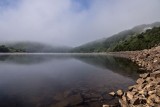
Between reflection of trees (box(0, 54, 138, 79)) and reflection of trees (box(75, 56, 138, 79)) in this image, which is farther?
reflection of trees (box(0, 54, 138, 79))

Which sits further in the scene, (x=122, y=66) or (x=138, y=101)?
(x=122, y=66)

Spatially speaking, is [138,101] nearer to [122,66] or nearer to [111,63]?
[122,66]

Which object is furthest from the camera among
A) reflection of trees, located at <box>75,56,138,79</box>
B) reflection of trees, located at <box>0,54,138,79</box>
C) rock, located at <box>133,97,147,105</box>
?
reflection of trees, located at <box>0,54,138,79</box>

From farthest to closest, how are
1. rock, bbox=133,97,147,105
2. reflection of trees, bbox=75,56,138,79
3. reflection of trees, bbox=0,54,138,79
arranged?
reflection of trees, bbox=0,54,138,79, reflection of trees, bbox=75,56,138,79, rock, bbox=133,97,147,105

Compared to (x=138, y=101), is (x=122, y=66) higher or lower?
higher

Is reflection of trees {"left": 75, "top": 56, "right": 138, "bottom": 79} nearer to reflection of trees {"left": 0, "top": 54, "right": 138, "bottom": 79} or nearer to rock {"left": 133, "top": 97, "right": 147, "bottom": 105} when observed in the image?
reflection of trees {"left": 0, "top": 54, "right": 138, "bottom": 79}

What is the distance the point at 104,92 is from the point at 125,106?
782 centimetres

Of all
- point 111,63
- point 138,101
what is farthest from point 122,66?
point 138,101

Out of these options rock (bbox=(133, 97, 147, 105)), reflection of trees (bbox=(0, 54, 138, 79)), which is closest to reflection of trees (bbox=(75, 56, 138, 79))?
reflection of trees (bbox=(0, 54, 138, 79))

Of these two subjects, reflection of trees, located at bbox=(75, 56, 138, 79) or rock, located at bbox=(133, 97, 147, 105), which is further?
reflection of trees, located at bbox=(75, 56, 138, 79)

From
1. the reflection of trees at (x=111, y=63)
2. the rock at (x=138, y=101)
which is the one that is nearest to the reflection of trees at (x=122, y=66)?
the reflection of trees at (x=111, y=63)

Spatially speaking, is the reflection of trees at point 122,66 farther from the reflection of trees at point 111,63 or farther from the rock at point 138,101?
the rock at point 138,101

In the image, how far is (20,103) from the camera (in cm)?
2348

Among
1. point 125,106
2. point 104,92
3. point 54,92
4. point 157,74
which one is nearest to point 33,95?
point 54,92
